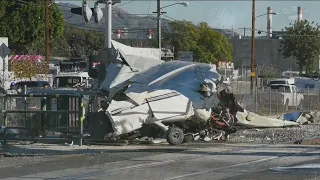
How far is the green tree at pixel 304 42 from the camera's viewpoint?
259ft

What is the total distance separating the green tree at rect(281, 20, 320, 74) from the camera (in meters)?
79.1

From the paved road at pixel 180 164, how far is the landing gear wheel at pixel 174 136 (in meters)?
0.33

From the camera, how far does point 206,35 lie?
7588 centimetres

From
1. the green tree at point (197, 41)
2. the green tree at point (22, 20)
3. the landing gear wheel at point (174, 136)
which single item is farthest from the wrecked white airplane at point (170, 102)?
the green tree at point (197, 41)

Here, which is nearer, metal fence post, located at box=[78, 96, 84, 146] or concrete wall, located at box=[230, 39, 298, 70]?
metal fence post, located at box=[78, 96, 84, 146]

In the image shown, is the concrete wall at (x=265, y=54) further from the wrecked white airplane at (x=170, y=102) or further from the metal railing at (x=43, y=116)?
the metal railing at (x=43, y=116)

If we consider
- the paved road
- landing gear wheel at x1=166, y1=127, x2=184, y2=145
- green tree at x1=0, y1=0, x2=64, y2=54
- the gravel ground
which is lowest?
the gravel ground

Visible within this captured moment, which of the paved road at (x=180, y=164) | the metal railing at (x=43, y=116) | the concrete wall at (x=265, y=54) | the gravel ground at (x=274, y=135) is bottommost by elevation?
the gravel ground at (x=274, y=135)

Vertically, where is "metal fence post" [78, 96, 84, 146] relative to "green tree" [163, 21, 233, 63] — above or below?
below

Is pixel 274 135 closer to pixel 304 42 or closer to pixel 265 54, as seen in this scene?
pixel 304 42

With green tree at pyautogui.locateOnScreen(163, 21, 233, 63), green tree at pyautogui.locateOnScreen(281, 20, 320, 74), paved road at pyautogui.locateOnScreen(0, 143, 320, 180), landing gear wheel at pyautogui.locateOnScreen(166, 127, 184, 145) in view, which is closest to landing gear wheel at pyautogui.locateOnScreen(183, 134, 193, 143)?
landing gear wheel at pyautogui.locateOnScreen(166, 127, 184, 145)

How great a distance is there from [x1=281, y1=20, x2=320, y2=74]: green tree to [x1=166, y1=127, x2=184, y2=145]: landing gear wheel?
211 feet

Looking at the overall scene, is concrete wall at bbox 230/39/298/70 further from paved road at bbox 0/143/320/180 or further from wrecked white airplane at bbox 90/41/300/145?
paved road at bbox 0/143/320/180

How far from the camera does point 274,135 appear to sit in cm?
2055
